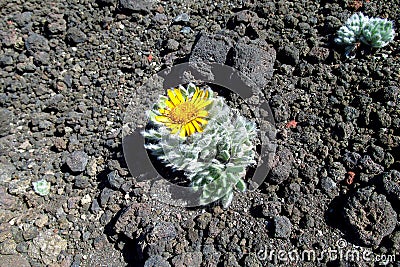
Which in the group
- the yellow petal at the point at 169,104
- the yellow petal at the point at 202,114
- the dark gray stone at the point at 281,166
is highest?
the yellow petal at the point at 202,114

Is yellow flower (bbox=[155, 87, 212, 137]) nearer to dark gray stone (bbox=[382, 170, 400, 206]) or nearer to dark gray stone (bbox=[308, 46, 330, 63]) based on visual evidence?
dark gray stone (bbox=[308, 46, 330, 63])

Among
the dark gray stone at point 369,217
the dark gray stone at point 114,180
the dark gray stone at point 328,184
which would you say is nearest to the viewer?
the dark gray stone at point 369,217

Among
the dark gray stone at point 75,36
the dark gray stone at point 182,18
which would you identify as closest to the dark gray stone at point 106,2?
the dark gray stone at point 75,36

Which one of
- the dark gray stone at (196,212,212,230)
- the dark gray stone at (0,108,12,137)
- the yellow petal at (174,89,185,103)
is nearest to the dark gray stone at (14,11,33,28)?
the dark gray stone at (0,108,12,137)

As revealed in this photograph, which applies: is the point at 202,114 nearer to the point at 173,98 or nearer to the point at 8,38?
the point at 173,98

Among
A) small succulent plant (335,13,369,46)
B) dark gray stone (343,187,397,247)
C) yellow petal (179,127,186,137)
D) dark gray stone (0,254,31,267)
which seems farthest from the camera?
small succulent plant (335,13,369,46)

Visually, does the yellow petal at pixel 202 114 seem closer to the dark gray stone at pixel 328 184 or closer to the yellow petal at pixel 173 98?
the yellow petal at pixel 173 98

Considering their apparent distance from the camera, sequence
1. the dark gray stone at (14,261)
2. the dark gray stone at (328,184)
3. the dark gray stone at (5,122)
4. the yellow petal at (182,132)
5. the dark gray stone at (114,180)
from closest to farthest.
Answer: the yellow petal at (182,132) → the dark gray stone at (328,184) → the dark gray stone at (14,261) → the dark gray stone at (114,180) → the dark gray stone at (5,122)

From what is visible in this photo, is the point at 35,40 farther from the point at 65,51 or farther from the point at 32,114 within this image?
the point at 32,114

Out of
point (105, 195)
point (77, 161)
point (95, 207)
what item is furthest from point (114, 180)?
point (77, 161)
